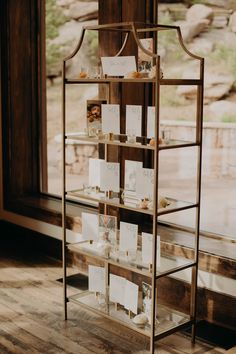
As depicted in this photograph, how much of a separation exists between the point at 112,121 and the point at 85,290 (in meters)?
1.32

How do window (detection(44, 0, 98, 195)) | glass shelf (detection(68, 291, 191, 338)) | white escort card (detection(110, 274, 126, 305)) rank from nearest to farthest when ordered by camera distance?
glass shelf (detection(68, 291, 191, 338)) < white escort card (detection(110, 274, 126, 305)) < window (detection(44, 0, 98, 195))

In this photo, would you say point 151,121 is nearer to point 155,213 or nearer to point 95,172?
point 155,213

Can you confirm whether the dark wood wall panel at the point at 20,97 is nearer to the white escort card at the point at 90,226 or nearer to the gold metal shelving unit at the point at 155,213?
the gold metal shelving unit at the point at 155,213

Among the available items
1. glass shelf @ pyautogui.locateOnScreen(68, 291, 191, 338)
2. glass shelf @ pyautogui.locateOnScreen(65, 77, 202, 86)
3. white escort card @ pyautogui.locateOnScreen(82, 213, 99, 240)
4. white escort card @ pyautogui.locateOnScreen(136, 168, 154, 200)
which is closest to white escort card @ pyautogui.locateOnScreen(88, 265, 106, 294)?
glass shelf @ pyautogui.locateOnScreen(68, 291, 191, 338)

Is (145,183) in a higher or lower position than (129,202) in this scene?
higher

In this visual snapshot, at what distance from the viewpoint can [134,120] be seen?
3.08 m

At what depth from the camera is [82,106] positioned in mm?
4574

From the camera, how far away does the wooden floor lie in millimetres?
3148

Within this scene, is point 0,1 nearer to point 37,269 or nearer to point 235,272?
point 37,269

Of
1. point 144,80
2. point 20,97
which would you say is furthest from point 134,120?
point 20,97

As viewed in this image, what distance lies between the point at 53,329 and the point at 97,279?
0.38 m

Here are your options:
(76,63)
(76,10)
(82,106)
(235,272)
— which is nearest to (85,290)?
(235,272)

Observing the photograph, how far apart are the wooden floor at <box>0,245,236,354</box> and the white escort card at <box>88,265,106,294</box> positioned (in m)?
0.21

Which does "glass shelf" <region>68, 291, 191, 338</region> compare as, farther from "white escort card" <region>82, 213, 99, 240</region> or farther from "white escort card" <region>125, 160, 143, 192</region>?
"white escort card" <region>125, 160, 143, 192</region>
